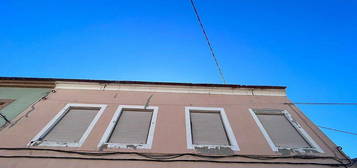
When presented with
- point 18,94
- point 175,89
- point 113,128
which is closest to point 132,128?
point 113,128

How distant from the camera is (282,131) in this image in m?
Answer: 5.84

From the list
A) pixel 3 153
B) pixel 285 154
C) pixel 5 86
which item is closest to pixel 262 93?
pixel 285 154

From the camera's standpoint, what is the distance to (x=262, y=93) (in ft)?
25.0

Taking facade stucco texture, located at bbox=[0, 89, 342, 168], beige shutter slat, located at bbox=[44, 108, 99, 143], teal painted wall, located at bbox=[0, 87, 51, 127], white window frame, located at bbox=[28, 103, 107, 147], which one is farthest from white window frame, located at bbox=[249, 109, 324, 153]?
teal painted wall, located at bbox=[0, 87, 51, 127]

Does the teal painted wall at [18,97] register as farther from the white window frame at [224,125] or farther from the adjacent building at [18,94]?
the white window frame at [224,125]

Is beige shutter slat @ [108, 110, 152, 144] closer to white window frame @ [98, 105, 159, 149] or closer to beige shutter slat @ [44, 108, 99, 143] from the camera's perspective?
white window frame @ [98, 105, 159, 149]

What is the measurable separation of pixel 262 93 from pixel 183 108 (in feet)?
11.5

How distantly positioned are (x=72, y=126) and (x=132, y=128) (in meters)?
1.97

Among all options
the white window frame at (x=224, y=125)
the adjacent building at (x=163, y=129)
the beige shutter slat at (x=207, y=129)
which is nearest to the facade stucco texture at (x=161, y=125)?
the adjacent building at (x=163, y=129)

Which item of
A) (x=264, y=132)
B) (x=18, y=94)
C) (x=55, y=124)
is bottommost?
(x=264, y=132)

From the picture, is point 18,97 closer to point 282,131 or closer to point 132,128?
point 132,128

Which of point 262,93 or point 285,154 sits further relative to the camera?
point 262,93

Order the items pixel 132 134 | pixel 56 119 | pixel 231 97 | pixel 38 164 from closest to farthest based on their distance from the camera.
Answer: pixel 38 164, pixel 132 134, pixel 56 119, pixel 231 97

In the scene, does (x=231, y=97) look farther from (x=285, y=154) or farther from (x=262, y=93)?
(x=285, y=154)
